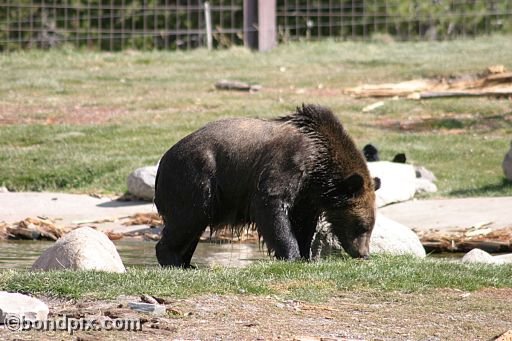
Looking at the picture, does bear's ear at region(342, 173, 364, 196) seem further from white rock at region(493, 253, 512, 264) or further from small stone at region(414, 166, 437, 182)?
small stone at region(414, 166, 437, 182)

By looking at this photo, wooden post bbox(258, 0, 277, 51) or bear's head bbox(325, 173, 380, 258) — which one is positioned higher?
wooden post bbox(258, 0, 277, 51)

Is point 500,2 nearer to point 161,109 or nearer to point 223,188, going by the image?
point 161,109

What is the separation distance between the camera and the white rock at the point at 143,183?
16.1 metres

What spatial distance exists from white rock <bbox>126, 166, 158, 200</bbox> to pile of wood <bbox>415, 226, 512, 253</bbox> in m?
4.08

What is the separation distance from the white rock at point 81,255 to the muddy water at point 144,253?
1250mm

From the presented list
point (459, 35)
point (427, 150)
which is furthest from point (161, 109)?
point (459, 35)

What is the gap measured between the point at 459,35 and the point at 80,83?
46.1 ft

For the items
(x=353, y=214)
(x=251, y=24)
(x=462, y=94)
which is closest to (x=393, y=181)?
(x=353, y=214)

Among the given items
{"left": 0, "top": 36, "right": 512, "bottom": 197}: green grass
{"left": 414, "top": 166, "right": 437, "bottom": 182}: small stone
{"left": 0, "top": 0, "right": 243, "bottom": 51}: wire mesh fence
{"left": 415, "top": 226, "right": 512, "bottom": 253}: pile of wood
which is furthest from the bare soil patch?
{"left": 0, "top": 0, "right": 243, "bottom": 51}: wire mesh fence

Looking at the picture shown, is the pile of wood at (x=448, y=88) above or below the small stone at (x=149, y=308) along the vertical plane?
below

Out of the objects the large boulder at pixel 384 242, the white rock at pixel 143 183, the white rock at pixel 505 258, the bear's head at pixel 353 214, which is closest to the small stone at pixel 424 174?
the white rock at pixel 143 183

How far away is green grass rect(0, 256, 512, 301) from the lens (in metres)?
8.17

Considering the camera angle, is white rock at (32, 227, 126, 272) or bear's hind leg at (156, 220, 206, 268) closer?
white rock at (32, 227, 126, 272)

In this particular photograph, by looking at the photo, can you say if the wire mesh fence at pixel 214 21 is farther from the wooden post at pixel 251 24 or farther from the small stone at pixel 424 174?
the small stone at pixel 424 174
